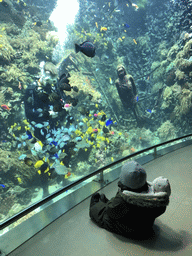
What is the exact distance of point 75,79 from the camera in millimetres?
10352

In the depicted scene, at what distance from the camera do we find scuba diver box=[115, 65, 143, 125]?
36.7 ft

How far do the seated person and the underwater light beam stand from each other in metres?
11.8

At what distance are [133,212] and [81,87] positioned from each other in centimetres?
905

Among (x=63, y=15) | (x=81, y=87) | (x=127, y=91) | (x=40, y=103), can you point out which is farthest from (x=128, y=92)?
(x=63, y=15)

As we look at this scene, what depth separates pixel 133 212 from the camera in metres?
1.46

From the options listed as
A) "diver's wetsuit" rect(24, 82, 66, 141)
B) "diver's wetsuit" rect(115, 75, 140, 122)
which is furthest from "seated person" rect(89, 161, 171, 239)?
"diver's wetsuit" rect(115, 75, 140, 122)

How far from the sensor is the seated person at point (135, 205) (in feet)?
4.56

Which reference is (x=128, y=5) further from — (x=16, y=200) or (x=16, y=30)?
(x=16, y=200)

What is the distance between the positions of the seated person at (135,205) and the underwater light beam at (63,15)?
11.8m

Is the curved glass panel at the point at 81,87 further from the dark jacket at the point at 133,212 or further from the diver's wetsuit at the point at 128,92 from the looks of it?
the dark jacket at the point at 133,212

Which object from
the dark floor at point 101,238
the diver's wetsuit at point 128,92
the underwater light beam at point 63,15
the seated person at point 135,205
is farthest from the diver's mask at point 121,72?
the seated person at point 135,205

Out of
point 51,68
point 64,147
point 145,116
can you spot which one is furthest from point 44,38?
point 145,116

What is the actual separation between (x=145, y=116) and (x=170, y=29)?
772 centimetres

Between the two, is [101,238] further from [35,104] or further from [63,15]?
[63,15]
